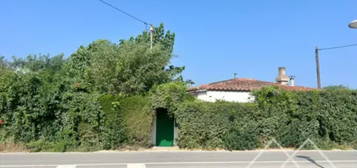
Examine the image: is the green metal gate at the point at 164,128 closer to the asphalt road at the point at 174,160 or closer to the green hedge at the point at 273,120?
the green hedge at the point at 273,120

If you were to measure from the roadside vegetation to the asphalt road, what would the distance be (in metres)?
1.14

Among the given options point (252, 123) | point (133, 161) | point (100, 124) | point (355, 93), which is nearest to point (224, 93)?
point (252, 123)

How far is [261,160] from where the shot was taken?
12.3 metres

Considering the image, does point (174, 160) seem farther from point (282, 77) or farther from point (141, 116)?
point (282, 77)

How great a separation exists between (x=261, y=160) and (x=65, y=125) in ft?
28.5

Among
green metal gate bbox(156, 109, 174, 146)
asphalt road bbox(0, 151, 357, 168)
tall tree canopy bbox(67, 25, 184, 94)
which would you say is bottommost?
asphalt road bbox(0, 151, 357, 168)

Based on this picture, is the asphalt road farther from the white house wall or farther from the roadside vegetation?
the white house wall

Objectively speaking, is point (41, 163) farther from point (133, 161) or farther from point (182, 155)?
point (182, 155)

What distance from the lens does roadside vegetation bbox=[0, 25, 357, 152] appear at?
1481cm

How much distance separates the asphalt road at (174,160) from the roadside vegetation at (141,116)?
114 cm

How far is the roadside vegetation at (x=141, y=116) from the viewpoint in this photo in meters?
14.8

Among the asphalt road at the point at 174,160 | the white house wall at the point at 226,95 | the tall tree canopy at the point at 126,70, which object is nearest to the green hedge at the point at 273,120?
the asphalt road at the point at 174,160

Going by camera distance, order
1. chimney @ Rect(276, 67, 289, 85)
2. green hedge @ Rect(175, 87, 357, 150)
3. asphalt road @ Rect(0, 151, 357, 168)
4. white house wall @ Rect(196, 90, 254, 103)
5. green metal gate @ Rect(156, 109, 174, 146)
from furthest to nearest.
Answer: chimney @ Rect(276, 67, 289, 85) < white house wall @ Rect(196, 90, 254, 103) < green metal gate @ Rect(156, 109, 174, 146) < green hedge @ Rect(175, 87, 357, 150) < asphalt road @ Rect(0, 151, 357, 168)

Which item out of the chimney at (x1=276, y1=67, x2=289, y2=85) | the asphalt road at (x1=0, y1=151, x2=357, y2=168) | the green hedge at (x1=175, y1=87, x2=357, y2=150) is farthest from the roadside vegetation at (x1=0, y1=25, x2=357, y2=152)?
the chimney at (x1=276, y1=67, x2=289, y2=85)
